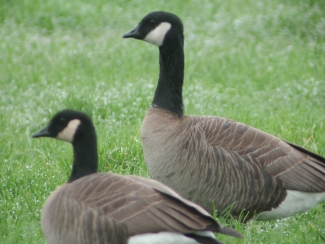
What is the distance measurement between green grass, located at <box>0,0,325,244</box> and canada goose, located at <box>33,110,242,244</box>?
1.76 ft

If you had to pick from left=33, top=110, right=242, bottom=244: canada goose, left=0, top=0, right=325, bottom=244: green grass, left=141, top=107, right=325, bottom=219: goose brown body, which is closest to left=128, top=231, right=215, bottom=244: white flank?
left=33, top=110, right=242, bottom=244: canada goose

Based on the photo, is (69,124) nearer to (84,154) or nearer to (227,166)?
(84,154)

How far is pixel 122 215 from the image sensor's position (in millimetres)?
4090

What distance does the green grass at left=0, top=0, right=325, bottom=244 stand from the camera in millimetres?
5914

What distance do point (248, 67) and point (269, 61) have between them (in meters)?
0.59

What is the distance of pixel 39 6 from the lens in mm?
13727

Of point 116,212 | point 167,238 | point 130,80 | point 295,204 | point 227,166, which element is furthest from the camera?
point 130,80

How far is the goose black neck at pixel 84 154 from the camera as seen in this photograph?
4770mm

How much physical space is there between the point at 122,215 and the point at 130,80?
635cm

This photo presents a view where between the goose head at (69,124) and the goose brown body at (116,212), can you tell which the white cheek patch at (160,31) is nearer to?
the goose head at (69,124)

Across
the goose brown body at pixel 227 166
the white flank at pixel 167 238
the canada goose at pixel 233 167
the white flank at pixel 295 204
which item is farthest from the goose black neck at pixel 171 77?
the white flank at pixel 167 238

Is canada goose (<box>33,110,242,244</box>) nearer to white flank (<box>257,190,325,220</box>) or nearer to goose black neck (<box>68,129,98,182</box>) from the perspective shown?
goose black neck (<box>68,129,98,182</box>)

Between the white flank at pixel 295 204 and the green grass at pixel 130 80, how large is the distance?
0.11m

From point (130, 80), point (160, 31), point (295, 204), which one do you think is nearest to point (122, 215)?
point (295, 204)
